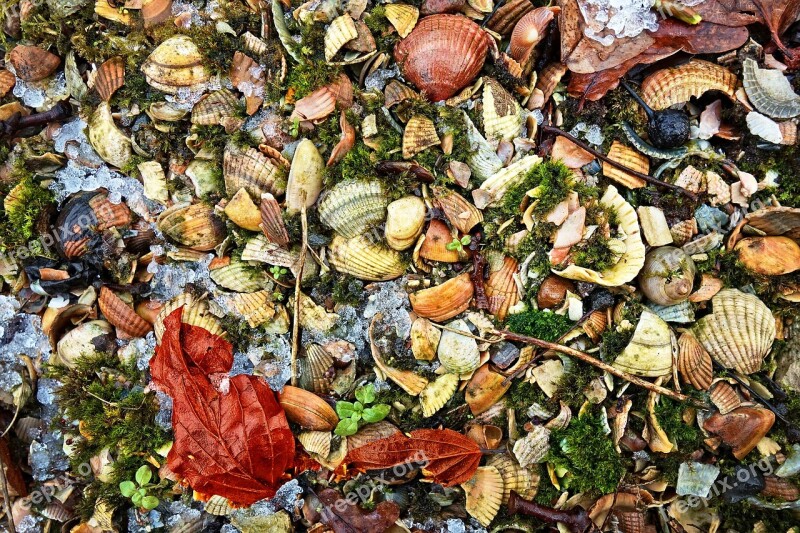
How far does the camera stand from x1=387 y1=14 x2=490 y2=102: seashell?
2754mm

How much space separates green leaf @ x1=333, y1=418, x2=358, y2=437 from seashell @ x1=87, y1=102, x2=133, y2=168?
1.77m

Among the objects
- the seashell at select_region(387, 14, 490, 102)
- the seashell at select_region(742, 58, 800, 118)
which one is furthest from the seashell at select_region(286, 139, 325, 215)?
the seashell at select_region(742, 58, 800, 118)

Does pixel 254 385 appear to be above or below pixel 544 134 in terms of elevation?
below

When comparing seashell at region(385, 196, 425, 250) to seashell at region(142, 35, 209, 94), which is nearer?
seashell at region(385, 196, 425, 250)

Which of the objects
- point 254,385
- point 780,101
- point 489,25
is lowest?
point 254,385

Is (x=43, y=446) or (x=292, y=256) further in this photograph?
(x=43, y=446)

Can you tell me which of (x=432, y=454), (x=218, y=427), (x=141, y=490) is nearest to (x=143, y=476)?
(x=141, y=490)

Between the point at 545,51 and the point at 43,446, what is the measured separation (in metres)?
3.39

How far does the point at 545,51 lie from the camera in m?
2.89

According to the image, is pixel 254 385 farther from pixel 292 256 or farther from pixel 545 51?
pixel 545 51

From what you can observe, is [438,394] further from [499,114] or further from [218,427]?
[499,114]

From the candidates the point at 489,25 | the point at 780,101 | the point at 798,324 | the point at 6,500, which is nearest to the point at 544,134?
the point at 489,25

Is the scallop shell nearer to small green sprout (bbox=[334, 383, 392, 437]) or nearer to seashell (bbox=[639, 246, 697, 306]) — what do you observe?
small green sprout (bbox=[334, 383, 392, 437])

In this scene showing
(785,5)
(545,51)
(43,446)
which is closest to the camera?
(785,5)
